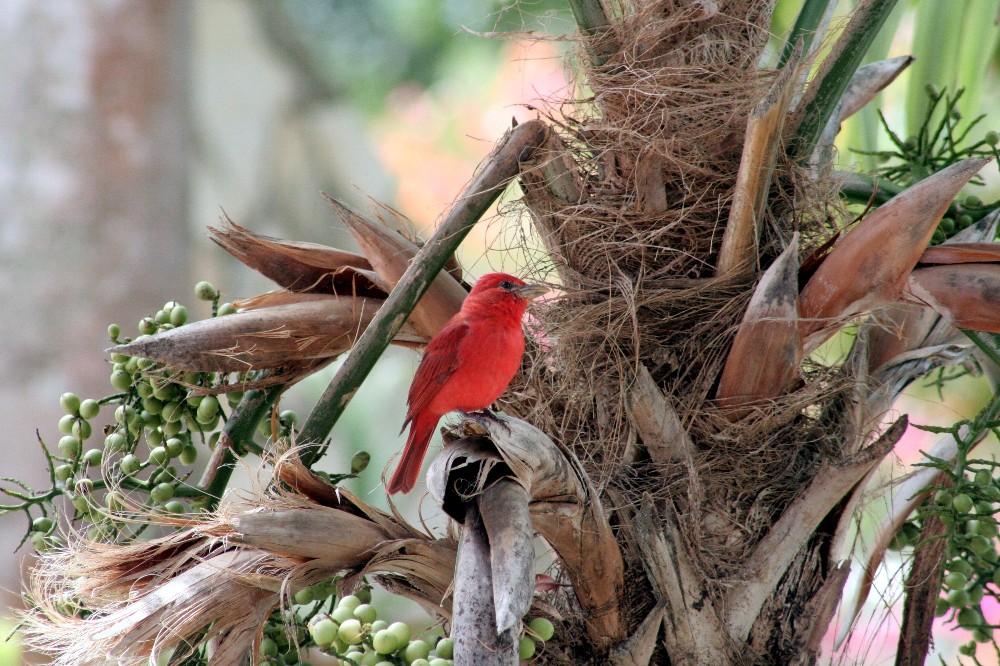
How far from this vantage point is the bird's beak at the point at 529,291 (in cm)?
106

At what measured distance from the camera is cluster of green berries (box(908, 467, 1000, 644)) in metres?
0.86

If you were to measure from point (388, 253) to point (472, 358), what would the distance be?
152 mm

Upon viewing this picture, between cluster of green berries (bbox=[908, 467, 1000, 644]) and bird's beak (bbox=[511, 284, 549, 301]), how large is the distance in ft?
1.62

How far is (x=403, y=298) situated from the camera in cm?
83

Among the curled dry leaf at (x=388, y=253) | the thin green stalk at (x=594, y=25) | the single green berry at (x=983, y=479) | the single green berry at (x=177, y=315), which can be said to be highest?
the thin green stalk at (x=594, y=25)

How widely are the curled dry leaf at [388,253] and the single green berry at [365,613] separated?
35cm

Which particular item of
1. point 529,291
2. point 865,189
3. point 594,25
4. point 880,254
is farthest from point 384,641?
point 865,189

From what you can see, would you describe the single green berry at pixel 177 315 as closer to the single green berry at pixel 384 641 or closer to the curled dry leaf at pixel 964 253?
the single green berry at pixel 384 641

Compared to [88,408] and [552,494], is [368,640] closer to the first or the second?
[552,494]

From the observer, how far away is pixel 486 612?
23.7 inches

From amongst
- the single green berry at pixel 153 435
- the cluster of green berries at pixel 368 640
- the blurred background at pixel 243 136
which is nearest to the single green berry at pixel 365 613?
the cluster of green berries at pixel 368 640

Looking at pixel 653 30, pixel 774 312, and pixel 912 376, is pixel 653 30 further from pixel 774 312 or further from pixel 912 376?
pixel 912 376

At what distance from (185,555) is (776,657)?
2.06ft

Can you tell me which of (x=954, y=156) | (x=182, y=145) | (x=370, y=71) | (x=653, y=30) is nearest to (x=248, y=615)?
(x=653, y=30)
